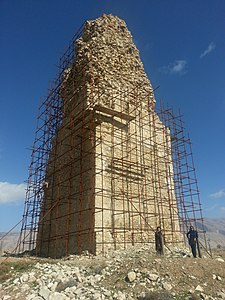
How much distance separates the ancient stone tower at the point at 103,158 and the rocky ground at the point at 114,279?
1988 mm

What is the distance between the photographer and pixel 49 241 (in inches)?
473

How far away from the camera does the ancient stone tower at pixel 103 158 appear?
10430mm

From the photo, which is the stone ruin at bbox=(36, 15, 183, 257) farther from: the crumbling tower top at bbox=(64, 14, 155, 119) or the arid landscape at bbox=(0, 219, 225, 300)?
the arid landscape at bbox=(0, 219, 225, 300)

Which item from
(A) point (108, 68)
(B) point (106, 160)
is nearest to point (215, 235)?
(A) point (108, 68)

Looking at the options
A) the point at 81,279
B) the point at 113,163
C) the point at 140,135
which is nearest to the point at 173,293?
the point at 81,279

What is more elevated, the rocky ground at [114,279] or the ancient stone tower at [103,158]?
the ancient stone tower at [103,158]

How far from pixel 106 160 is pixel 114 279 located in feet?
16.6

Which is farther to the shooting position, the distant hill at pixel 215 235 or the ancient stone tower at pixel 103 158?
the distant hill at pixel 215 235

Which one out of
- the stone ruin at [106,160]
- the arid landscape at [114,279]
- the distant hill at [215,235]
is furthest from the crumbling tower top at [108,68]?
the distant hill at [215,235]

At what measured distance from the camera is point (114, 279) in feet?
22.6

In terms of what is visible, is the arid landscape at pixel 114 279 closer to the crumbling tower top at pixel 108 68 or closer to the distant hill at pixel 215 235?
the crumbling tower top at pixel 108 68

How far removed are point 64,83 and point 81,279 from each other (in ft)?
34.2

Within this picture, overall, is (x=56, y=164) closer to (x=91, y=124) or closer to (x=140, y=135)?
(x=91, y=124)

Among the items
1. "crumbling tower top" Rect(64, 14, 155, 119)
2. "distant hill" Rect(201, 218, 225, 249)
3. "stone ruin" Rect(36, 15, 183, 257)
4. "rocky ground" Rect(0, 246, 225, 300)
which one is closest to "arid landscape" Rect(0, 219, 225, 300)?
"rocky ground" Rect(0, 246, 225, 300)
